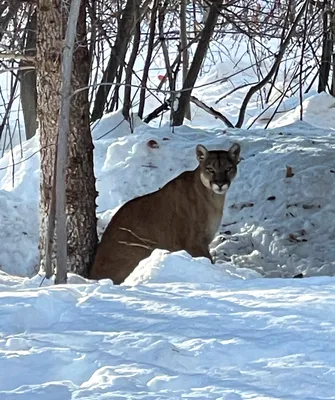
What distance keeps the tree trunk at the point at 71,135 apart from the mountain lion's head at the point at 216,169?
1.17 meters

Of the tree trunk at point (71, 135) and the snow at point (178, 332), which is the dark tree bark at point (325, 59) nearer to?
the snow at point (178, 332)

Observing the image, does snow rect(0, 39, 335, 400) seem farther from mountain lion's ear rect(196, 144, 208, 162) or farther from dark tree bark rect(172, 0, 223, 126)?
dark tree bark rect(172, 0, 223, 126)

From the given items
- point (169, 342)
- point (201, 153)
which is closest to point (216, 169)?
point (201, 153)

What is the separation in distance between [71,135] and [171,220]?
49.7 inches

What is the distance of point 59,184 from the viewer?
5488 millimetres

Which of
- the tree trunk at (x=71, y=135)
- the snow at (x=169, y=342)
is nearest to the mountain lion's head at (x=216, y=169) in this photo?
the tree trunk at (x=71, y=135)

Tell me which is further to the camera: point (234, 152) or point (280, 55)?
point (280, 55)

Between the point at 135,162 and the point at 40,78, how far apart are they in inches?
116

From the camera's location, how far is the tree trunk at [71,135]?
254 inches

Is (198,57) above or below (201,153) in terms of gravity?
above

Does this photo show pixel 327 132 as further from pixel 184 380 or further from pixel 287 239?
pixel 184 380

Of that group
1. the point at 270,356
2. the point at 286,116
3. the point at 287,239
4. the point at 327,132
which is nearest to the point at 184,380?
the point at 270,356

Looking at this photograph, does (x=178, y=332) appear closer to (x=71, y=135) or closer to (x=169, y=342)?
(x=169, y=342)

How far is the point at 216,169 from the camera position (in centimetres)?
785
